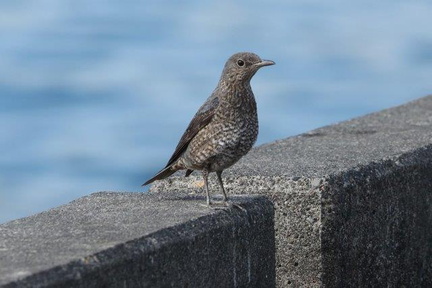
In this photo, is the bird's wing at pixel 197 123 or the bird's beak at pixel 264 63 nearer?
the bird's wing at pixel 197 123

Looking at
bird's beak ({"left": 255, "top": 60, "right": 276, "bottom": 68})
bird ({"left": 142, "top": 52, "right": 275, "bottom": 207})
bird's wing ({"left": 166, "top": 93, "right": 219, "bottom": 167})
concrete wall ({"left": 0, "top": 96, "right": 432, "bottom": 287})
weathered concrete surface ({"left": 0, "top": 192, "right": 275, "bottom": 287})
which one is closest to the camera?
weathered concrete surface ({"left": 0, "top": 192, "right": 275, "bottom": 287})

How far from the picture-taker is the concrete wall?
158 inches

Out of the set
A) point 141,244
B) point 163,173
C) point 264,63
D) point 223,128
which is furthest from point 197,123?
point 141,244

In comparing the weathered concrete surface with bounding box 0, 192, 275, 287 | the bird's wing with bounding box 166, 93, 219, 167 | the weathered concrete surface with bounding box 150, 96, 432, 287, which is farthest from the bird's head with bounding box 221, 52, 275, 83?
the weathered concrete surface with bounding box 0, 192, 275, 287

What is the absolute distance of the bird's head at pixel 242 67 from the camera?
5.47 metres

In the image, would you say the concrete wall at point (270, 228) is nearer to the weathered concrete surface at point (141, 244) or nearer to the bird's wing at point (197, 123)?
the weathered concrete surface at point (141, 244)

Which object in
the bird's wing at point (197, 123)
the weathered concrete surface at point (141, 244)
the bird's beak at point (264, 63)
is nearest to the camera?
the weathered concrete surface at point (141, 244)

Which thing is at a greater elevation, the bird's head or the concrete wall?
the bird's head

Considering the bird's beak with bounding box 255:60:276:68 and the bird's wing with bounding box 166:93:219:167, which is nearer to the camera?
the bird's wing with bounding box 166:93:219:167

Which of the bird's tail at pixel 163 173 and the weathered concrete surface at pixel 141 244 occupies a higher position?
the bird's tail at pixel 163 173

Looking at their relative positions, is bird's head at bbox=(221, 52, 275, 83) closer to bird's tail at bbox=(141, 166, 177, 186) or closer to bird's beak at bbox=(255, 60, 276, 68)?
A: bird's beak at bbox=(255, 60, 276, 68)

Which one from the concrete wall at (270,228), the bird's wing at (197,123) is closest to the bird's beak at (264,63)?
the bird's wing at (197,123)

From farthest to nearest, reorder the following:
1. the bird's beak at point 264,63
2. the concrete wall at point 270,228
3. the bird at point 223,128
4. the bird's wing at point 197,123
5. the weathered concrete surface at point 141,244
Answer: the bird's beak at point 264,63
the bird's wing at point 197,123
the bird at point 223,128
the concrete wall at point 270,228
the weathered concrete surface at point 141,244

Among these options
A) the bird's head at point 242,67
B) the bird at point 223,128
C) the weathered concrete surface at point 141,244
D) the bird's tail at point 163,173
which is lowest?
the weathered concrete surface at point 141,244
